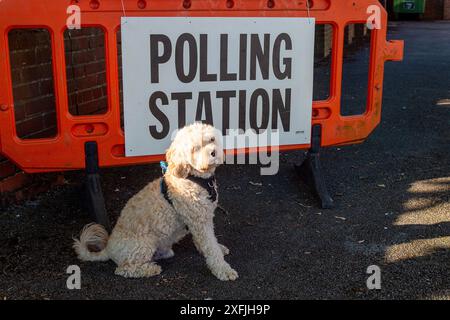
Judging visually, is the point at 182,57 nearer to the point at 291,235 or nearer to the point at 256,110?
the point at 256,110

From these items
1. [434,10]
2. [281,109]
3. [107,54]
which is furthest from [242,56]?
[434,10]

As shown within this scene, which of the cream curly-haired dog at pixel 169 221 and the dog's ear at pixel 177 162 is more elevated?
the dog's ear at pixel 177 162

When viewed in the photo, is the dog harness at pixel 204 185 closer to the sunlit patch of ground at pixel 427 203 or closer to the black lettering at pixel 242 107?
the black lettering at pixel 242 107

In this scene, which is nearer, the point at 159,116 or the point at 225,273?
the point at 225,273

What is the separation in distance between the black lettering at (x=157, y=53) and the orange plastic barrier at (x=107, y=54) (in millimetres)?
156

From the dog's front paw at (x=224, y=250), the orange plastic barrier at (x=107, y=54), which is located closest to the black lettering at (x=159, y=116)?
the orange plastic barrier at (x=107, y=54)

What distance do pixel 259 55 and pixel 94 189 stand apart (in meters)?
1.49

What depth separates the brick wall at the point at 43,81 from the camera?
4.28m

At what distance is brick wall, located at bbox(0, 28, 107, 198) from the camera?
4281 millimetres

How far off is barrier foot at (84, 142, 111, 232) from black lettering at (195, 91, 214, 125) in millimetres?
742

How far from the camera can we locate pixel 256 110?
13.8 ft
